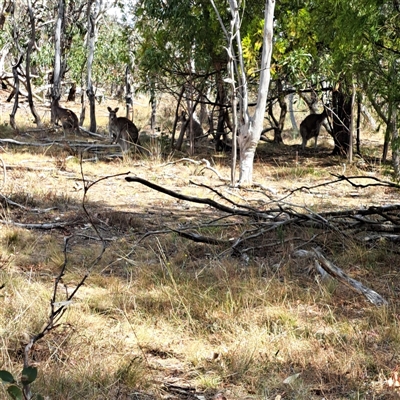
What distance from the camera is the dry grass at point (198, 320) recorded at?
3.07 meters

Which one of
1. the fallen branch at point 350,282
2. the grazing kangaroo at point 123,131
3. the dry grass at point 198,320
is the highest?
the grazing kangaroo at point 123,131

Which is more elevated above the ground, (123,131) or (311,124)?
(311,124)

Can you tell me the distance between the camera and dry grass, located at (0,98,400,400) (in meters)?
3.07

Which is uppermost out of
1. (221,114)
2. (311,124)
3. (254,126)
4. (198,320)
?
(221,114)

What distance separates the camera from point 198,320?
391 cm

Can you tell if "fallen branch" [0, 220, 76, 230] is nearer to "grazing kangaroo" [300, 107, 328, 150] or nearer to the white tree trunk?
the white tree trunk

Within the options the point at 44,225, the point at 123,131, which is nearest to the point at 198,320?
the point at 44,225

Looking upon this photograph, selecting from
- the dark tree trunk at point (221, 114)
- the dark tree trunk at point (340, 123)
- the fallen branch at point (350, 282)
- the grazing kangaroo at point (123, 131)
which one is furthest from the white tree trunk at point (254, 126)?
the fallen branch at point (350, 282)

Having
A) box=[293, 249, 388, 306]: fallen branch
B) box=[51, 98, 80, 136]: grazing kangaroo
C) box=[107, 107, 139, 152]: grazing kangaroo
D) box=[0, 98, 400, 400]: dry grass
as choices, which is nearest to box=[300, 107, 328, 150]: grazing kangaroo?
box=[107, 107, 139, 152]: grazing kangaroo

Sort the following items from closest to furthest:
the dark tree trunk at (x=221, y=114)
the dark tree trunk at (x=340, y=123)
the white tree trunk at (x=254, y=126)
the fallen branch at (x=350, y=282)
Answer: the fallen branch at (x=350, y=282) < the white tree trunk at (x=254, y=126) < the dark tree trunk at (x=221, y=114) < the dark tree trunk at (x=340, y=123)

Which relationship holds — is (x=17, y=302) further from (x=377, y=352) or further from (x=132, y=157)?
(x=132, y=157)

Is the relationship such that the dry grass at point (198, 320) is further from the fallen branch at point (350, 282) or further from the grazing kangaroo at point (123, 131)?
the grazing kangaroo at point (123, 131)

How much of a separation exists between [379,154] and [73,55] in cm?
1253

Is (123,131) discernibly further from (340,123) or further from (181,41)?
(340,123)
